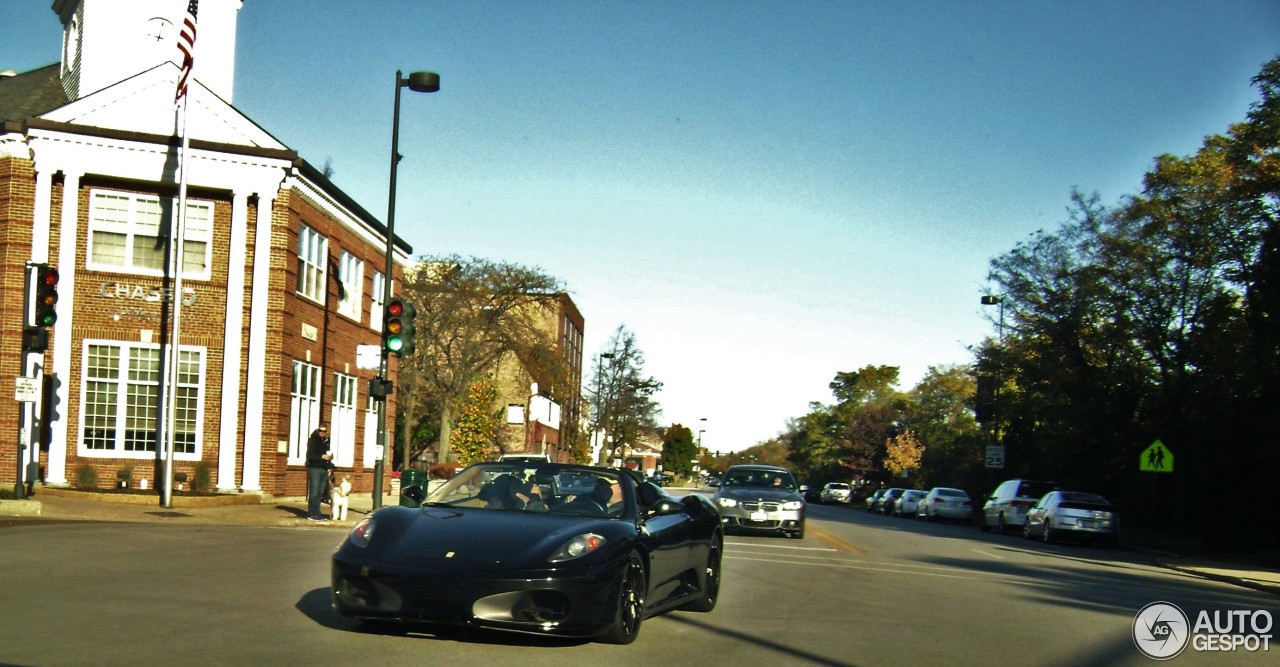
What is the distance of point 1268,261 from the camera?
30.2m

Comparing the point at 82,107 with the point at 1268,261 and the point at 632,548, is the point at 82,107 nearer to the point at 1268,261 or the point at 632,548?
the point at 632,548

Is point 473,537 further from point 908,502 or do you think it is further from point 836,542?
point 908,502

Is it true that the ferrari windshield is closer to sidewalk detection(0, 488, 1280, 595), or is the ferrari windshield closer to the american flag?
sidewalk detection(0, 488, 1280, 595)

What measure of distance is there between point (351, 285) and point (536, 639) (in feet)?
91.0

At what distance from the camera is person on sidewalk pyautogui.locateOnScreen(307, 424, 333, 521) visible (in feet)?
77.4

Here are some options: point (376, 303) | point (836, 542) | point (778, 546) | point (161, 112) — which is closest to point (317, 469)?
point (778, 546)

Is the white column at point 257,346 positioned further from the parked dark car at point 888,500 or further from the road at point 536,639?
the parked dark car at point 888,500

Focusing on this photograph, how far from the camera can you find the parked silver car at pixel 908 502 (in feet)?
172

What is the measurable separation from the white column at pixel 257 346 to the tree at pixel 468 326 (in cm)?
2336

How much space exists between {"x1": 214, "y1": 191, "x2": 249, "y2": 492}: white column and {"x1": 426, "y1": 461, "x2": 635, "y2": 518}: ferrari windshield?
65.6 ft

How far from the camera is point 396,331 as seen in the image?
22.7m

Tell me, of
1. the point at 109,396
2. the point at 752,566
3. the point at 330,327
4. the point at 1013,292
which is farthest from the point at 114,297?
the point at 1013,292

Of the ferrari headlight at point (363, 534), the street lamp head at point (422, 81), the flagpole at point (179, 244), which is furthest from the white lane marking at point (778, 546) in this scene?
the ferrari headlight at point (363, 534)

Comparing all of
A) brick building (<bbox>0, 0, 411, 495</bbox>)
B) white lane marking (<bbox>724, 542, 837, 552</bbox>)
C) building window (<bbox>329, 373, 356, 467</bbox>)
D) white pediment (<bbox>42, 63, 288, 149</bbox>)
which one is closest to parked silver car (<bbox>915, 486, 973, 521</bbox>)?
building window (<bbox>329, 373, 356, 467</bbox>)
